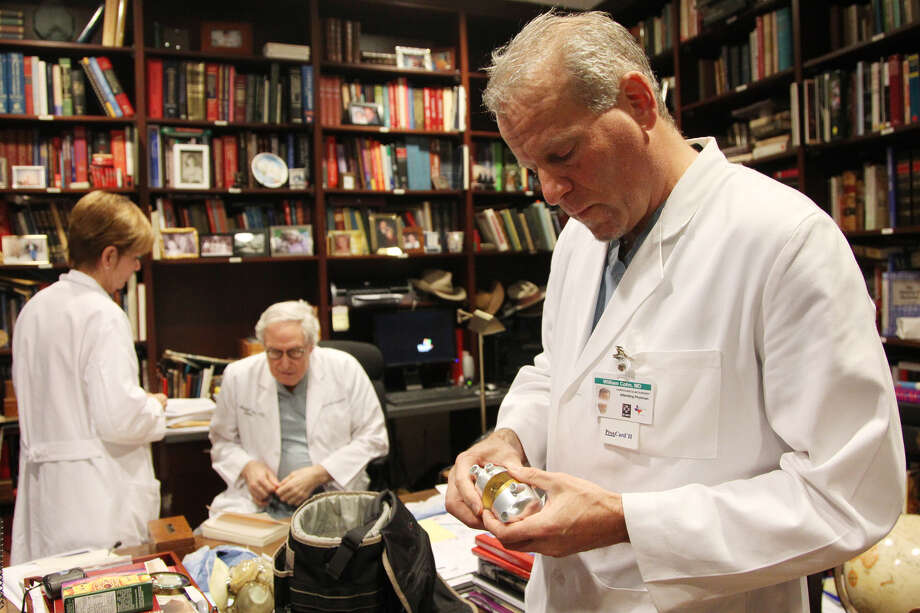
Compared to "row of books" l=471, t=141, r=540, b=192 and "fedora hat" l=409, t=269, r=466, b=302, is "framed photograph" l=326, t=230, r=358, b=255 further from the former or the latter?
"row of books" l=471, t=141, r=540, b=192

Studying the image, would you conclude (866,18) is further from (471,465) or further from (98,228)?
(98,228)

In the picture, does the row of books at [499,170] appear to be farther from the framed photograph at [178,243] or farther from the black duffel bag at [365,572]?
the black duffel bag at [365,572]

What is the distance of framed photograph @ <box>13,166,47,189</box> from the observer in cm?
357

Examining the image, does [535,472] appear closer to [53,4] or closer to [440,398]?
[440,398]

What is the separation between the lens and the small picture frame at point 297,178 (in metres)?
4.05

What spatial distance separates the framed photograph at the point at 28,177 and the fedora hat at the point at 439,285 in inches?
81.2

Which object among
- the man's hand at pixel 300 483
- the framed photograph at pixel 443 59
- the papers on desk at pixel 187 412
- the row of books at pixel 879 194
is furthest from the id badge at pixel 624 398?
the framed photograph at pixel 443 59

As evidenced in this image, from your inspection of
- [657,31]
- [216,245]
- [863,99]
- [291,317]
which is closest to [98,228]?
[291,317]

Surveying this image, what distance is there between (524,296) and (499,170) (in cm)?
86

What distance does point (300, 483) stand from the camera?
2.43 metres

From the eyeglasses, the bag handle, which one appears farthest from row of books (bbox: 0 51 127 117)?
the bag handle

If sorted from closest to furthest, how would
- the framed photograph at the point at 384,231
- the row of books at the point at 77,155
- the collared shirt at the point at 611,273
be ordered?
the collared shirt at the point at 611,273 < the row of books at the point at 77,155 < the framed photograph at the point at 384,231

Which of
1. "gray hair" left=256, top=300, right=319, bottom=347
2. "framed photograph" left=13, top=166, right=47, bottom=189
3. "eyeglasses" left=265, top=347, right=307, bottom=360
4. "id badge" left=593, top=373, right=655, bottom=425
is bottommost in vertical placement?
"eyeglasses" left=265, top=347, right=307, bottom=360

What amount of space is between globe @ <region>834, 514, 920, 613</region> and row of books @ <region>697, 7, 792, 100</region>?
2.78 m
